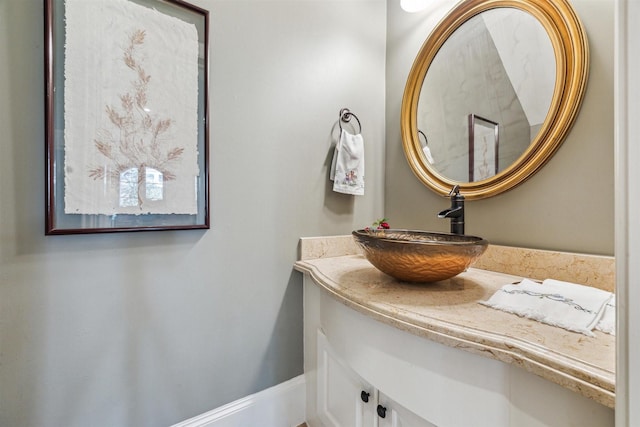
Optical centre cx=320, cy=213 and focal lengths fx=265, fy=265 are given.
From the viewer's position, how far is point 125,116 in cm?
89

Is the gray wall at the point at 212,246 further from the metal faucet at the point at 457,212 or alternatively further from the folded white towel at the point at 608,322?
the folded white towel at the point at 608,322

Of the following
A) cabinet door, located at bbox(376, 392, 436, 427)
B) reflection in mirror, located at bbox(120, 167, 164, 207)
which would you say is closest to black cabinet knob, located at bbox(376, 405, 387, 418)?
cabinet door, located at bbox(376, 392, 436, 427)

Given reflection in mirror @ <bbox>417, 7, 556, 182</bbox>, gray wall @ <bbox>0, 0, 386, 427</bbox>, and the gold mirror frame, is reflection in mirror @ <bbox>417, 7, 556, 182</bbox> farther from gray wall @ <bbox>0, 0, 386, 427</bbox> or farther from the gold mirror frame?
gray wall @ <bbox>0, 0, 386, 427</bbox>

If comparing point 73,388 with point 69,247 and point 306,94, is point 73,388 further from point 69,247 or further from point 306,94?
point 306,94

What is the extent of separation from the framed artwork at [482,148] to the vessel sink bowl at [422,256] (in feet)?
1.66

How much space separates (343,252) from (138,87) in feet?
3.63

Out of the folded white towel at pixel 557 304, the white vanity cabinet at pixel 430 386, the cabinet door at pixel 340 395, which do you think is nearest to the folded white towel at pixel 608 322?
the folded white towel at pixel 557 304

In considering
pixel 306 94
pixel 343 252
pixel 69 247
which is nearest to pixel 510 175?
pixel 343 252

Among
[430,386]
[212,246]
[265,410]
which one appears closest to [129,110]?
[212,246]

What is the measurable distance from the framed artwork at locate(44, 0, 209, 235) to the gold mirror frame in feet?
3.59

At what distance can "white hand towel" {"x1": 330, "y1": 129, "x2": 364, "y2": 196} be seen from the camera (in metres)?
1.33

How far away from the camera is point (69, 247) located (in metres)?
0.83

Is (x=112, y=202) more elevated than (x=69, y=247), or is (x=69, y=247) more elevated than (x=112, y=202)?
(x=112, y=202)

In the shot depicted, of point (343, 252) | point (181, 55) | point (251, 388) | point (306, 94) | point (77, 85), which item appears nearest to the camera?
point (77, 85)
